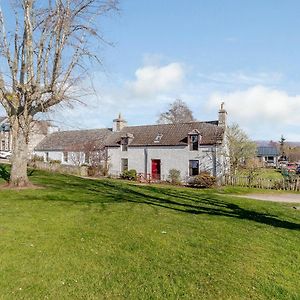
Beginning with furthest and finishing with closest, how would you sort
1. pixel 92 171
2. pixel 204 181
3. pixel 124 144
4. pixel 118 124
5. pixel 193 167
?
pixel 118 124 < pixel 124 144 < pixel 92 171 < pixel 193 167 < pixel 204 181

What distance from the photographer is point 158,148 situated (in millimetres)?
36594

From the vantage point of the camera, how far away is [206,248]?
307 inches

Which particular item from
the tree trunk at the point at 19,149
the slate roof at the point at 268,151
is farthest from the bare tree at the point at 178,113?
the tree trunk at the point at 19,149

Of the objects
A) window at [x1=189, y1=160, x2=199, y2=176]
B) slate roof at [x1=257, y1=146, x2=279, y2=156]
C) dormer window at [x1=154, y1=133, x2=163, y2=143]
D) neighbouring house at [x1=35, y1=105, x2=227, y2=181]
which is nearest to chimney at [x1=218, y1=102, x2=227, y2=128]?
neighbouring house at [x1=35, y1=105, x2=227, y2=181]

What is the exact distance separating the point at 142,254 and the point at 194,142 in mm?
27842

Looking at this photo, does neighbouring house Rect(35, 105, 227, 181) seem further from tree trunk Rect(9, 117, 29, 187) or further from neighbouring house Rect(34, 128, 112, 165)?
tree trunk Rect(9, 117, 29, 187)

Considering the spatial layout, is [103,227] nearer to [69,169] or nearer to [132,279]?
[132,279]

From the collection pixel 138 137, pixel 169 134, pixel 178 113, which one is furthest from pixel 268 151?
pixel 138 137

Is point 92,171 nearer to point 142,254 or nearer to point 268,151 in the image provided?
point 142,254

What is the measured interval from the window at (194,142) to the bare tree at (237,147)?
348 cm

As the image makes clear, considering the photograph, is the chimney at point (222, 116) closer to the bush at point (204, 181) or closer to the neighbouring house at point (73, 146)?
the bush at point (204, 181)

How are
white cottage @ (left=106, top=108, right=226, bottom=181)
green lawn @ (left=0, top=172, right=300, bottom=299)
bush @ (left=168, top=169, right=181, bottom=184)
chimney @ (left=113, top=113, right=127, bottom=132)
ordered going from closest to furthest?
green lawn @ (left=0, top=172, right=300, bottom=299) → white cottage @ (left=106, top=108, right=226, bottom=181) → bush @ (left=168, top=169, right=181, bottom=184) → chimney @ (left=113, top=113, right=127, bottom=132)

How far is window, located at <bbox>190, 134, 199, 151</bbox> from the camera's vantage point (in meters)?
34.2

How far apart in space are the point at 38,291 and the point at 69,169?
3299 centimetres
